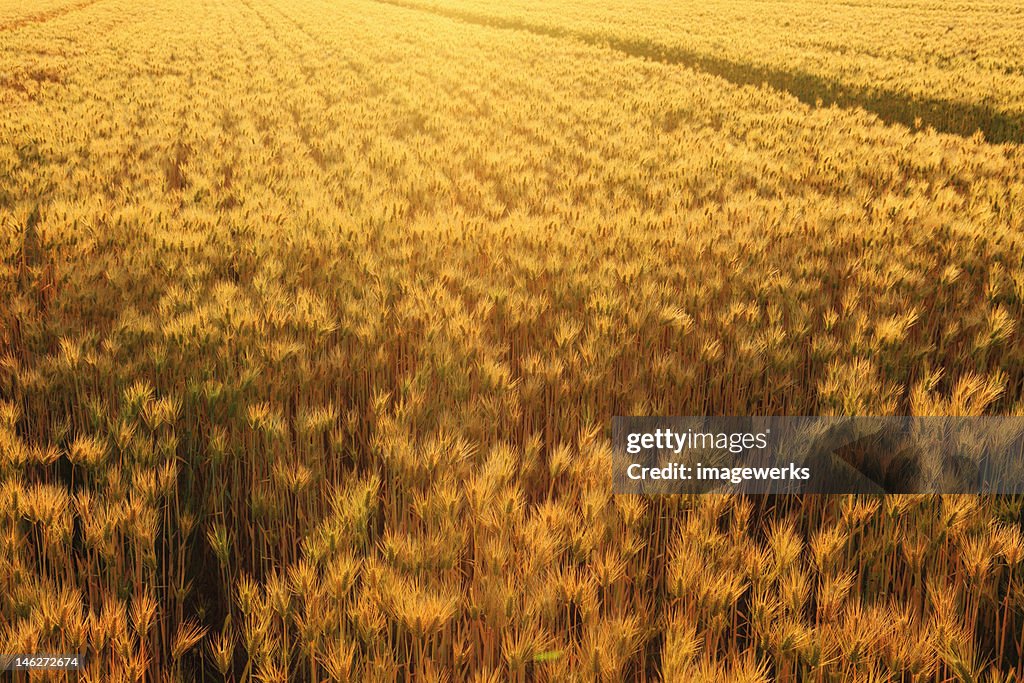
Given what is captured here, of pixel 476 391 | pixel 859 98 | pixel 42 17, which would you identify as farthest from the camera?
pixel 42 17

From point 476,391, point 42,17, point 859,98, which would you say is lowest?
point 476,391

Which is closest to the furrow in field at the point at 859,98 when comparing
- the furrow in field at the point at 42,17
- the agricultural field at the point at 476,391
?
the agricultural field at the point at 476,391

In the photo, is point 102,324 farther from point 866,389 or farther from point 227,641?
point 866,389

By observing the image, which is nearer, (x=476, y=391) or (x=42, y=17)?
(x=476, y=391)

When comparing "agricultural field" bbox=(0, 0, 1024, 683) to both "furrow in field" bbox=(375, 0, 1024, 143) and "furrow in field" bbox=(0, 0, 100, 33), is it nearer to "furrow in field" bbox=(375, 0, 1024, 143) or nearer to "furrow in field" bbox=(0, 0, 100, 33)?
"furrow in field" bbox=(375, 0, 1024, 143)

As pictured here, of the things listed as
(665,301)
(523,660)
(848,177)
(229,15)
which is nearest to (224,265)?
(665,301)

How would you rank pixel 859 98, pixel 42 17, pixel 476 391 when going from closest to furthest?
1. pixel 476 391
2. pixel 859 98
3. pixel 42 17

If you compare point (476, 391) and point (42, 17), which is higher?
point (42, 17)

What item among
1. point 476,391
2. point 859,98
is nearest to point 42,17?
point 859,98

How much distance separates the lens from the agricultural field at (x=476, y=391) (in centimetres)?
127

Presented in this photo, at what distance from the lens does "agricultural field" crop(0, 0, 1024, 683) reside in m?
1.27

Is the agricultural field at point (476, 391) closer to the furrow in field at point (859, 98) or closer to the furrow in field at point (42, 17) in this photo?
the furrow in field at point (859, 98)

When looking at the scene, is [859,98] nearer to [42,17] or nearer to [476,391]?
[476,391]

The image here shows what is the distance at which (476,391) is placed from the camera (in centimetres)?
215
